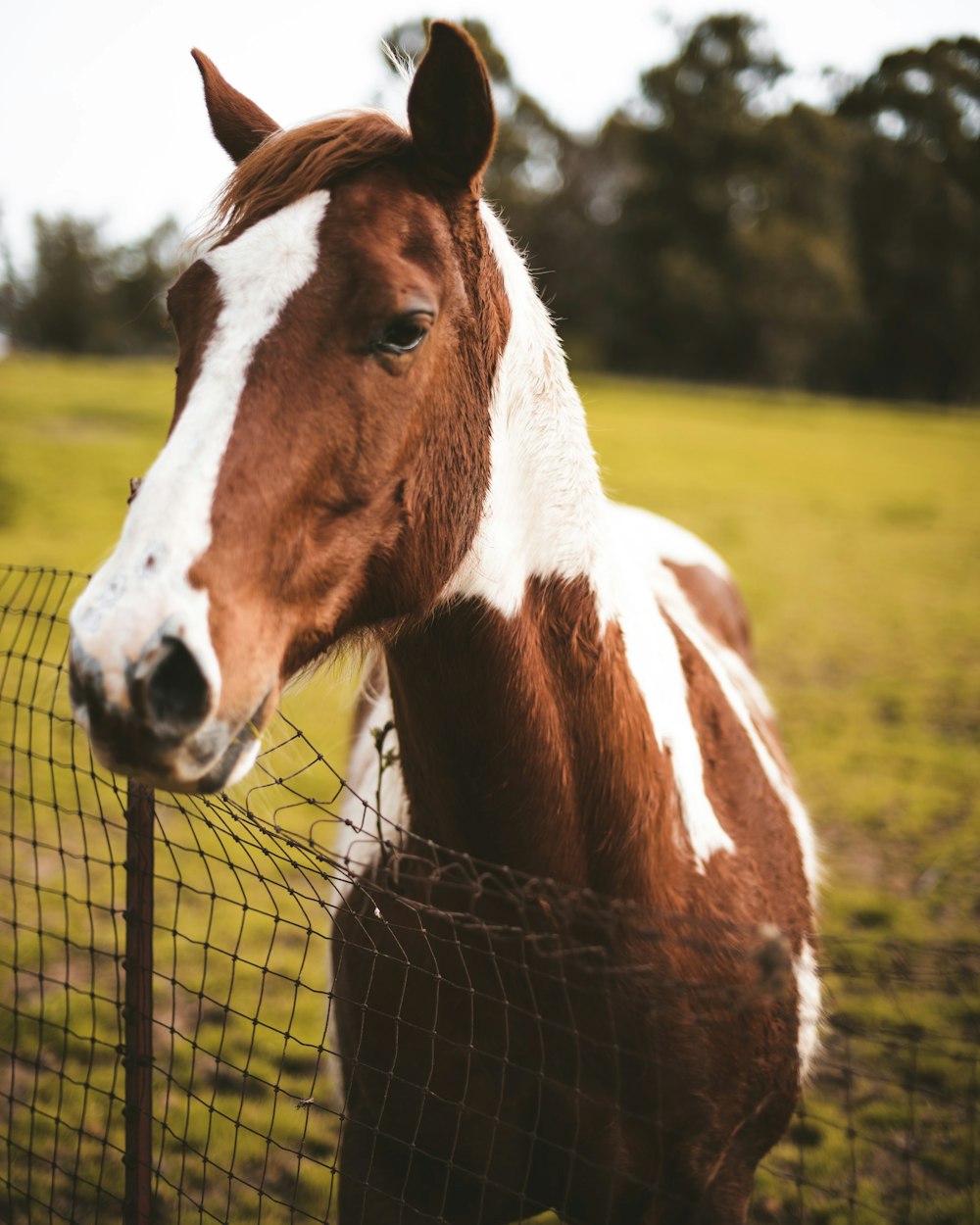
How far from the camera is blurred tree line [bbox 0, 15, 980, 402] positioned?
4206 cm

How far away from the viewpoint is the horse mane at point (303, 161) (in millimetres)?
Answer: 1568

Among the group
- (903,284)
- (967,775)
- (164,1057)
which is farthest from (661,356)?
(164,1057)

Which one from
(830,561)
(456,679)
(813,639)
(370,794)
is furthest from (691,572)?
(830,561)

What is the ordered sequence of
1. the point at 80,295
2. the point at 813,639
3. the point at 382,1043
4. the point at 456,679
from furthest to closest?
the point at 80,295, the point at 813,639, the point at 382,1043, the point at 456,679

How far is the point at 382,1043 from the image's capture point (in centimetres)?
208

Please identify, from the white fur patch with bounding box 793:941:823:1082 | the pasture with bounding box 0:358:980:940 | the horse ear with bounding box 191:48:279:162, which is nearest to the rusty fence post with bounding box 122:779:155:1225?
the pasture with bounding box 0:358:980:940

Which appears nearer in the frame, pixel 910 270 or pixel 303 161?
pixel 303 161

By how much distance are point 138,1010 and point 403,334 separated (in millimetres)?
1868

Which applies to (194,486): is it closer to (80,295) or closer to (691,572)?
(691,572)

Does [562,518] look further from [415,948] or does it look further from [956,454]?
[956,454]

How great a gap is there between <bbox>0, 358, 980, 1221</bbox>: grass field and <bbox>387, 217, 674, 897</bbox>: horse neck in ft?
1.03

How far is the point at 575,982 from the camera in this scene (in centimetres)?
189

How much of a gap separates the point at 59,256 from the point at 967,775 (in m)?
53.2

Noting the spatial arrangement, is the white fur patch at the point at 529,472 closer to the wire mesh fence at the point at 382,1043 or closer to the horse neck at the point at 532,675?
the horse neck at the point at 532,675
